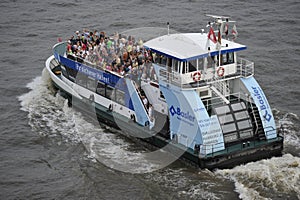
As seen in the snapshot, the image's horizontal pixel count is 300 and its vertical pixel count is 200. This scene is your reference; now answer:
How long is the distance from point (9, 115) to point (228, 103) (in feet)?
37.5

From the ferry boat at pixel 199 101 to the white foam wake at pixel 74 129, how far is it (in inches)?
36.7

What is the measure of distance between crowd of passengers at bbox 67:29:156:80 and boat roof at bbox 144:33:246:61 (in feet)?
3.58

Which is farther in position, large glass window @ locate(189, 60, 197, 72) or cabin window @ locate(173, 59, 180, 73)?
cabin window @ locate(173, 59, 180, 73)

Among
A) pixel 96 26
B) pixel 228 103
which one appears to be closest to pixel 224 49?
pixel 228 103

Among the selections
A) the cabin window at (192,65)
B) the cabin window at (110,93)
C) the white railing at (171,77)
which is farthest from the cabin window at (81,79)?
the cabin window at (192,65)

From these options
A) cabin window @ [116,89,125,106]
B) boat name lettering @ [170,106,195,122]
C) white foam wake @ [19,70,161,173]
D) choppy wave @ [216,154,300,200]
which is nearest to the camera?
choppy wave @ [216,154,300,200]

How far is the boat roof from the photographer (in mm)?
22125

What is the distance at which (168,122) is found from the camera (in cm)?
2380

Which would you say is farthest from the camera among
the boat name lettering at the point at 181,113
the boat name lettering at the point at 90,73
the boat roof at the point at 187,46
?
the boat name lettering at the point at 90,73

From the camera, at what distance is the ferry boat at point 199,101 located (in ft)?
71.5

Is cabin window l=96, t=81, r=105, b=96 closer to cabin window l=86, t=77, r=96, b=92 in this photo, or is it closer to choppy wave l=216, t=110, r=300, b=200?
cabin window l=86, t=77, r=96, b=92

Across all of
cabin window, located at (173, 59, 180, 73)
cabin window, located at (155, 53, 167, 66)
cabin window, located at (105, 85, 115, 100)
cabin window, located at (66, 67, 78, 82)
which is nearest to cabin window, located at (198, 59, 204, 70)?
cabin window, located at (173, 59, 180, 73)

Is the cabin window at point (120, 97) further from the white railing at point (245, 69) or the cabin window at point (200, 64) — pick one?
the white railing at point (245, 69)

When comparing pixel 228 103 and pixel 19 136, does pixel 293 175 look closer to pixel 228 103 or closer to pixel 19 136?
pixel 228 103
